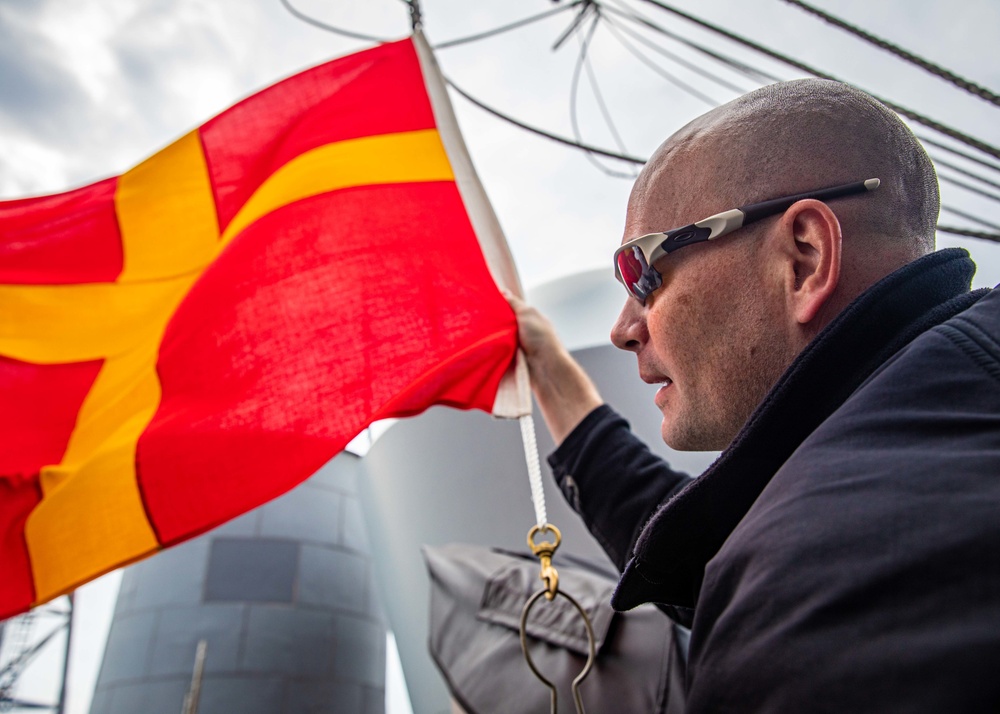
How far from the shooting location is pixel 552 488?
3631mm

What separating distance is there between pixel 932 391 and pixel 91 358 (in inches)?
94.8

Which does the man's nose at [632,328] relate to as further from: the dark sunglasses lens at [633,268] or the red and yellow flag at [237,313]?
the red and yellow flag at [237,313]

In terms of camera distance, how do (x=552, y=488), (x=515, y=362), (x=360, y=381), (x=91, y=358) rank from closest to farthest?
(x=360, y=381) < (x=515, y=362) < (x=91, y=358) < (x=552, y=488)

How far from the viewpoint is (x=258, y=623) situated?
4.73 m

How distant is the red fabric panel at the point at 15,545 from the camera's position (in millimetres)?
1894

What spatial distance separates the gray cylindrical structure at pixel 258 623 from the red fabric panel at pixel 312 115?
304 centimetres

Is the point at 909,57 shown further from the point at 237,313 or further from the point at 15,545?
the point at 15,545

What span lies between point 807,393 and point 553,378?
1.31 metres

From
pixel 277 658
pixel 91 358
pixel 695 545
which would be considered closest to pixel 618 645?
pixel 695 545

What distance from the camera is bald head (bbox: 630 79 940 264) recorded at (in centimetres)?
108

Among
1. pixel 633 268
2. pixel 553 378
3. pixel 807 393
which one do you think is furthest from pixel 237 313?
pixel 807 393

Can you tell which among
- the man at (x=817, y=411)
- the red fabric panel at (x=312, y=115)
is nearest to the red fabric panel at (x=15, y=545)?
the red fabric panel at (x=312, y=115)

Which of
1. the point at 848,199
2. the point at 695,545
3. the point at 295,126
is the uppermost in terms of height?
the point at 295,126

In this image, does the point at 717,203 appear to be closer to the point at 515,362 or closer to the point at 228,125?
the point at 515,362
